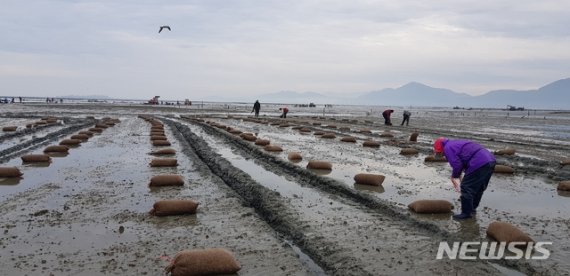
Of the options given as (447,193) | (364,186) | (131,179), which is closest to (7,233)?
(131,179)

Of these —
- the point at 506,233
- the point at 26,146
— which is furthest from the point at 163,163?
the point at 506,233

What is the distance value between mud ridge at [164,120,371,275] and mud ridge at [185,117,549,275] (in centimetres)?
161

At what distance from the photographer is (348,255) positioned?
22.4 feet

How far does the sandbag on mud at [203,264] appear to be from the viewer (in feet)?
19.8

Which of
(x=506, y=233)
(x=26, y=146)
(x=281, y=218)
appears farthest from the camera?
(x=26, y=146)

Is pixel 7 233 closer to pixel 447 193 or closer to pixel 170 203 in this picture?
pixel 170 203

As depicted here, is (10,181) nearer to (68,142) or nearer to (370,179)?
(68,142)

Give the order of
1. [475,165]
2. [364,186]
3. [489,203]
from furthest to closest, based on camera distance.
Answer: [364,186], [489,203], [475,165]

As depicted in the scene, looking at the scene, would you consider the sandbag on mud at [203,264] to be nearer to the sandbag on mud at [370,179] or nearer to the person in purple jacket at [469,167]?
the person in purple jacket at [469,167]

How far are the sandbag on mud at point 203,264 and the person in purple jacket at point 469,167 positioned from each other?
4.89 metres

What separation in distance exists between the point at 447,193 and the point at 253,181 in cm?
518

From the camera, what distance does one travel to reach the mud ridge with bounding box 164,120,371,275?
6578 mm

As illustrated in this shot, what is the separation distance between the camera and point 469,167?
8.82m

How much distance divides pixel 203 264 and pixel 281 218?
3.02 meters
